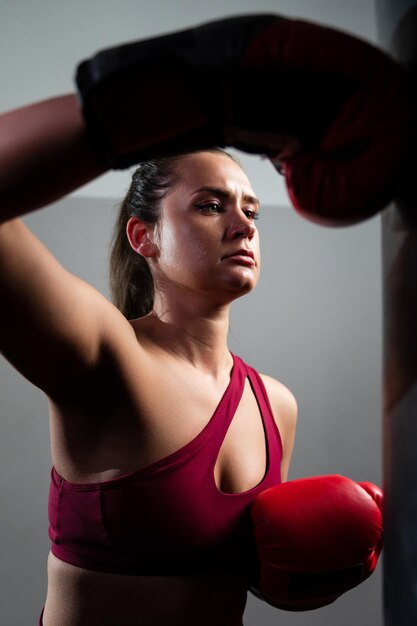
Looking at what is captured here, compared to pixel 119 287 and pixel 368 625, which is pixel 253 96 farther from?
pixel 368 625

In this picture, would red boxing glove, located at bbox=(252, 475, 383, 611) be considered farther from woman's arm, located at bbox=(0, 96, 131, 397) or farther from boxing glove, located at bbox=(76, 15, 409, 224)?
boxing glove, located at bbox=(76, 15, 409, 224)

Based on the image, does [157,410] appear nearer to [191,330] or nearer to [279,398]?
[191,330]

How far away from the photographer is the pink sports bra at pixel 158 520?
928mm

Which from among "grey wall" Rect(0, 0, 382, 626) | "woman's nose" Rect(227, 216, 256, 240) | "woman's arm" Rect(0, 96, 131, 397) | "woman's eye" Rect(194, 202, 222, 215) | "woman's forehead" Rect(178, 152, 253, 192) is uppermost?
"woman's arm" Rect(0, 96, 131, 397)

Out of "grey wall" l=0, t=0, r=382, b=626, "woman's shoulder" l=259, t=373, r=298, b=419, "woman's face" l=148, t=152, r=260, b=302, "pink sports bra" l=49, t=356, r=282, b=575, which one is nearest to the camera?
"pink sports bra" l=49, t=356, r=282, b=575

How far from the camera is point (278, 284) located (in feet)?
8.29

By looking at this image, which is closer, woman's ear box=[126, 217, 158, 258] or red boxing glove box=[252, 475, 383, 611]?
red boxing glove box=[252, 475, 383, 611]

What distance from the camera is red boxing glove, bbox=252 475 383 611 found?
3.26 ft

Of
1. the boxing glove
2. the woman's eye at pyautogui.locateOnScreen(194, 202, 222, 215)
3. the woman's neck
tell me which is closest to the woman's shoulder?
the woman's neck

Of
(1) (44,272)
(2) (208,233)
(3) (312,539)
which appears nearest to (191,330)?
(2) (208,233)

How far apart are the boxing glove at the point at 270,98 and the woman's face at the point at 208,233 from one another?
56cm

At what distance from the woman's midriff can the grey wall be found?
1.33 meters

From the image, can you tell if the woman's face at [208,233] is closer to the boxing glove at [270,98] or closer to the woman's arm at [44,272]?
the woman's arm at [44,272]

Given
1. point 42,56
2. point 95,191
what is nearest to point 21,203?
point 95,191
